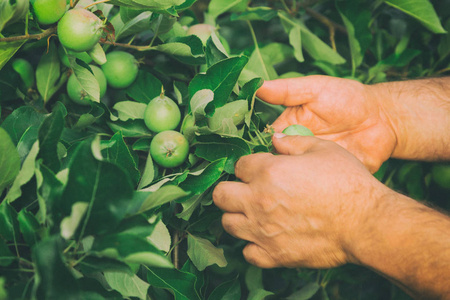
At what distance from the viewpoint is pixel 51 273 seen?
547 mm

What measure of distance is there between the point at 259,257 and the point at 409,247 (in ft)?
1.44

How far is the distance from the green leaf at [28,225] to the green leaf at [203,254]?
49 centimetres

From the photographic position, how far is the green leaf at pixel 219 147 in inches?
37.6

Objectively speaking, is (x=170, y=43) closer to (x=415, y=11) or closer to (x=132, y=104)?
(x=132, y=104)

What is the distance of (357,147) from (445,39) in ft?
2.14

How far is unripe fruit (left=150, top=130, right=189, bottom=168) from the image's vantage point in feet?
3.02

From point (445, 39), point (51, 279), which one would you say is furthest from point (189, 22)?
point (445, 39)

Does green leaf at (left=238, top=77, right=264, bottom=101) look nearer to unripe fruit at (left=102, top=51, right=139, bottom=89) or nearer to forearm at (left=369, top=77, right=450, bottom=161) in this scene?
unripe fruit at (left=102, top=51, right=139, bottom=89)

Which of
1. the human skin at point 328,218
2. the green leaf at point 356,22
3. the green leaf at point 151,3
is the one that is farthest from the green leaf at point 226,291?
the green leaf at point 356,22

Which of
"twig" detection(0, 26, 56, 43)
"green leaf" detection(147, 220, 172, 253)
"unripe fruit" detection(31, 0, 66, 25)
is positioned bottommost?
"green leaf" detection(147, 220, 172, 253)

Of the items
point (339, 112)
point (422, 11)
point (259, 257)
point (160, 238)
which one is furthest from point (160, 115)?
point (422, 11)

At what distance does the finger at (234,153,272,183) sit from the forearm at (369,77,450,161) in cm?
79

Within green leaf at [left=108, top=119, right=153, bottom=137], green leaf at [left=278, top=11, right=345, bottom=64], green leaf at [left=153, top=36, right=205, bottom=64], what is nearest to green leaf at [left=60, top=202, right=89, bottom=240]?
green leaf at [left=108, top=119, right=153, bottom=137]

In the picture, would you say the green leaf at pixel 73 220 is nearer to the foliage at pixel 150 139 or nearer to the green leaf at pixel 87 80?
the foliage at pixel 150 139
